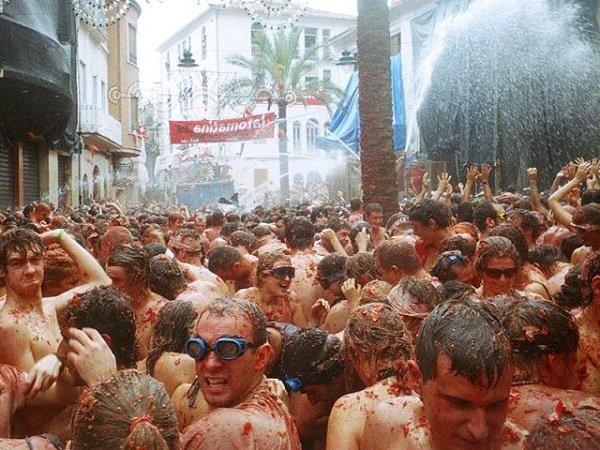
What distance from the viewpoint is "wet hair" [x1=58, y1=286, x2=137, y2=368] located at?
318cm

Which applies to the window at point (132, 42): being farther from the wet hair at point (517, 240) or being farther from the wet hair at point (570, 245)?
the wet hair at point (517, 240)

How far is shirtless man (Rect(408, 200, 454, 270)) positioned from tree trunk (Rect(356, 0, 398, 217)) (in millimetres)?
4737

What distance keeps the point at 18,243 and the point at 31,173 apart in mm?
17006

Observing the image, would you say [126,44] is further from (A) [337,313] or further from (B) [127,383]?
(B) [127,383]

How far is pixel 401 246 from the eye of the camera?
4.98 meters

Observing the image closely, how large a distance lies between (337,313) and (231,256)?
1759 millimetres

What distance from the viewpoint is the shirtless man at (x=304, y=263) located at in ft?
19.1

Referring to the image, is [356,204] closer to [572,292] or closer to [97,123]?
[572,292]

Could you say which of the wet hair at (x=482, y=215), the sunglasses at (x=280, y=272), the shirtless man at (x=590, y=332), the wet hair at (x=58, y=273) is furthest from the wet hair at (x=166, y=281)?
the wet hair at (x=482, y=215)

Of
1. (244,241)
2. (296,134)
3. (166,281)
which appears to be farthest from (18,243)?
(296,134)

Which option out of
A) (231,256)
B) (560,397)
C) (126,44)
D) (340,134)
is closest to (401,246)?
(231,256)

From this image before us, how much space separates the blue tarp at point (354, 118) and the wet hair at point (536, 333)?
1525 cm

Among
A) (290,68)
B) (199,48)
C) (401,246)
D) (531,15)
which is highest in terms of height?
(199,48)

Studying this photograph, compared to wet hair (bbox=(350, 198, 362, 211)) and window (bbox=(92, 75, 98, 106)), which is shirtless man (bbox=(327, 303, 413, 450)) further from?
window (bbox=(92, 75, 98, 106))
